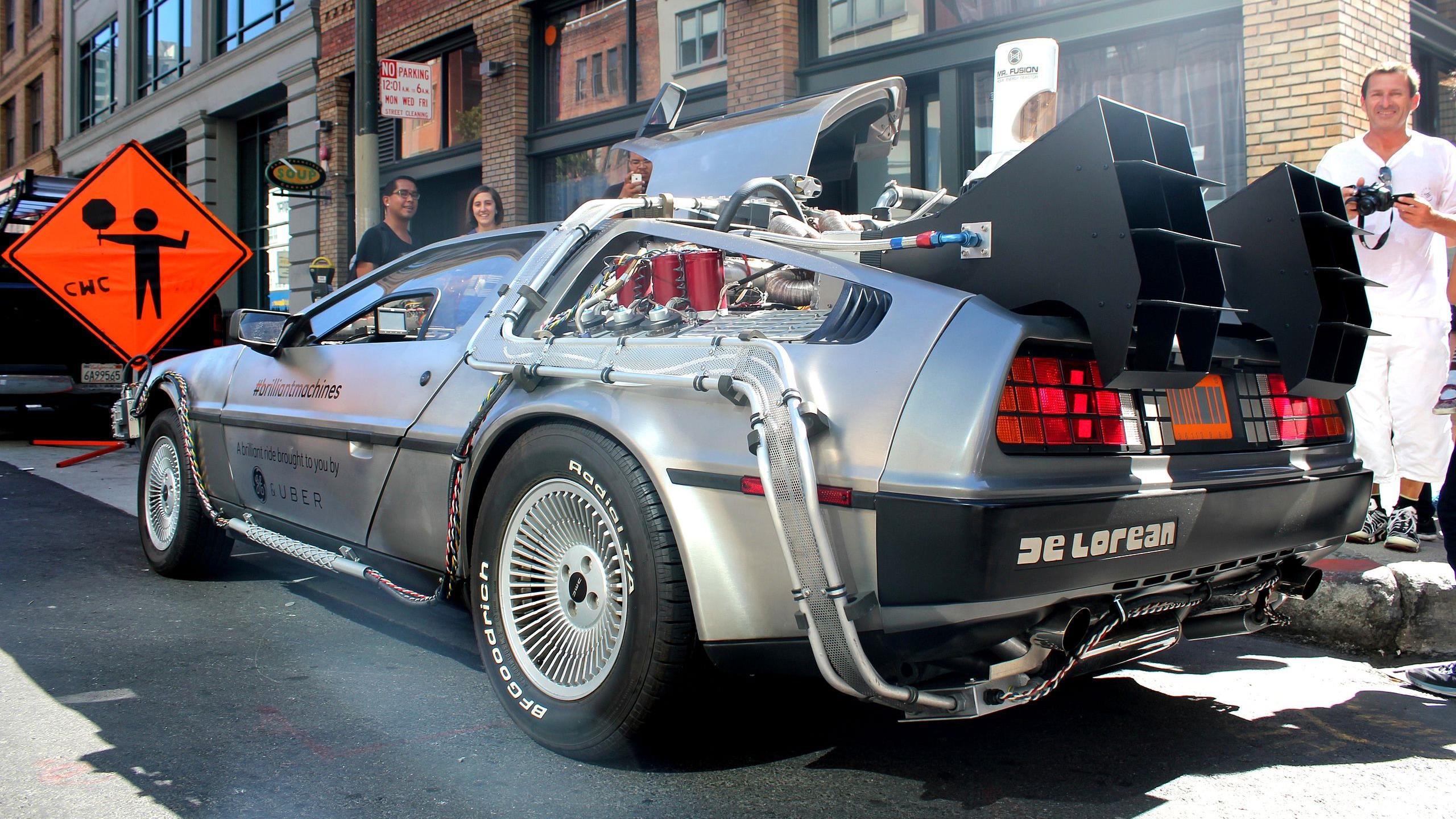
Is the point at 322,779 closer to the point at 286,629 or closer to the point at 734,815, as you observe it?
the point at 734,815

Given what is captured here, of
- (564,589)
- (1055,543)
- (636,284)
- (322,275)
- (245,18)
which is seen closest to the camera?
(1055,543)

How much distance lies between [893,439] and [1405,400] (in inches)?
153

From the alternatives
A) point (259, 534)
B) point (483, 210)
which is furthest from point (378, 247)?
point (259, 534)

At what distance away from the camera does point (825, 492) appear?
2.44 metres

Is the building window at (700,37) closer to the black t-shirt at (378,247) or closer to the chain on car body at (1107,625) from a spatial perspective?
the black t-shirt at (378,247)

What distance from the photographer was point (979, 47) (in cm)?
893

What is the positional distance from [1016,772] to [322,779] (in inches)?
67.9

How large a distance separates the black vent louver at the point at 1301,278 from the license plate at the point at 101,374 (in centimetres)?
1175

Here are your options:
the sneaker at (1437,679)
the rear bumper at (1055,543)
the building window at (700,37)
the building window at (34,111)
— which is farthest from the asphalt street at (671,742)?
the building window at (34,111)

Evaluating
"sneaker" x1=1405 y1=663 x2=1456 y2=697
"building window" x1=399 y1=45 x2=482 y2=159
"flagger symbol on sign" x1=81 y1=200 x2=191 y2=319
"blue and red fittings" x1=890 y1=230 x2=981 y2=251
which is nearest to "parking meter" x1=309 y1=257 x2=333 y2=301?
"flagger symbol on sign" x1=81 y1=200 x2=191 y2=319

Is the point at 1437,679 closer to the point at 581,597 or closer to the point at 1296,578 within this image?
the point at 1296,578

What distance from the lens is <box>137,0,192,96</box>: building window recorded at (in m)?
22.6

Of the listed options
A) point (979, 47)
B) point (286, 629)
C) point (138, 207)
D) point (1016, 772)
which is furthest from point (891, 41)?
point (1016, 772)

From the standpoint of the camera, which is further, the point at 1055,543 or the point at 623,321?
the point at 623,321
